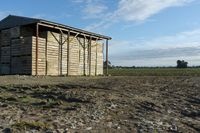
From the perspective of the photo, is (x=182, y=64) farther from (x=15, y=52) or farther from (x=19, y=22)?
(x=15, y=52)

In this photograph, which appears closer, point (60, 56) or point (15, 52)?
point (15, 52)

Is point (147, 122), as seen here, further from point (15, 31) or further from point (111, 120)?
point (15, 31)

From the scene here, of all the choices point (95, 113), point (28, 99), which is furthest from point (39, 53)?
point (95, 113)

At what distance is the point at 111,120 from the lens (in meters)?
6.80

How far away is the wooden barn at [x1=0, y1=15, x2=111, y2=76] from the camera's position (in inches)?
918

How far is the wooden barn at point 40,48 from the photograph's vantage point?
23328mm

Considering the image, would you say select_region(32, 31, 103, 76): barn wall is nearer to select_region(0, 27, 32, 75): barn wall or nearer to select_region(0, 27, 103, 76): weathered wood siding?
select_region(0, 27, 103, 76): weathered wood siding

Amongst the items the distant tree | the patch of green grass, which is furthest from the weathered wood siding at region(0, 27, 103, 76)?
the distant tree

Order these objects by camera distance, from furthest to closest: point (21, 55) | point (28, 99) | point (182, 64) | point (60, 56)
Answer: point (182, 64)
point (60, 56)
point (21, 55)
point (28, 99)

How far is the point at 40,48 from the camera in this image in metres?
23.8

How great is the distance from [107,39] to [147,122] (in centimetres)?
2668


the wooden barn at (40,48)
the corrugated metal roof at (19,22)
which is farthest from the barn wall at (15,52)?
the corrugated metal roof at (19,22)

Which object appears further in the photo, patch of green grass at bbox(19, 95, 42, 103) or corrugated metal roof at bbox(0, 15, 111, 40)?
corrugated metal roof at bbox(0, 15, 111, 40)

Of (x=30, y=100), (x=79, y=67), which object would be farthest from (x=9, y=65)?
(x=30, y=100)
